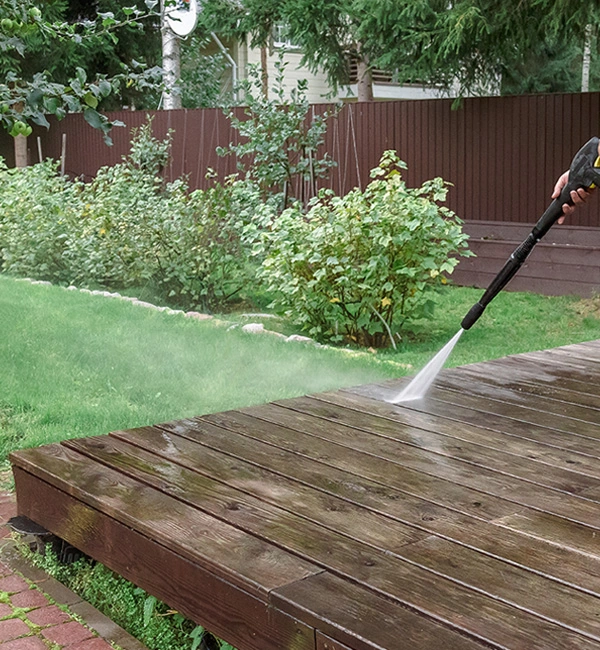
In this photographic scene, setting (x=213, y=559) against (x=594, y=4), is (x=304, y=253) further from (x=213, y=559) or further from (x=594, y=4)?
(x=213, y=559)

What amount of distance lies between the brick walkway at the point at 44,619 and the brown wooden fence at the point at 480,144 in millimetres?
7542

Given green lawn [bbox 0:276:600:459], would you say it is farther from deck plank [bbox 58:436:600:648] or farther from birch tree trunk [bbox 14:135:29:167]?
birch tree trunk [bbox 14:135:29:167]

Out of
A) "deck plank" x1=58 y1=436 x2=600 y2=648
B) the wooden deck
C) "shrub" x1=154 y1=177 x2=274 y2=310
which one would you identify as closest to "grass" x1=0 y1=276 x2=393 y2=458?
"shrub" x1=154 y1=177 x2=274 y2=310

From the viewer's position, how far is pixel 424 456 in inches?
117

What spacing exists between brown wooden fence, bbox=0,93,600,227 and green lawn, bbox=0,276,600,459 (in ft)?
6.49

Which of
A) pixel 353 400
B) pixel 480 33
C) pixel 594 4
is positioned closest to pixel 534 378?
pixel 353 400

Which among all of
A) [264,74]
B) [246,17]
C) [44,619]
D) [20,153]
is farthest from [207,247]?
[20,153]

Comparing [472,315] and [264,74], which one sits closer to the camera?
[472,315]

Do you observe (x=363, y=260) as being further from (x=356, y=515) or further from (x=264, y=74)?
(x=264, y=74)

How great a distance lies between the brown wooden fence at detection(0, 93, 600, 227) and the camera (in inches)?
373

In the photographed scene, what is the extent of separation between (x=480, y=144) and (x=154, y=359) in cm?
563

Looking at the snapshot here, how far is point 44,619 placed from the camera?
2.63 m

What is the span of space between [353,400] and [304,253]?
3.21 meters

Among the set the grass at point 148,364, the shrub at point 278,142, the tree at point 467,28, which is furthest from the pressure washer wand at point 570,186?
the shrub at point 278,142
